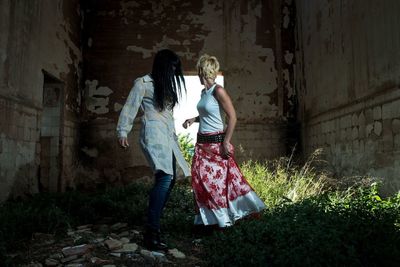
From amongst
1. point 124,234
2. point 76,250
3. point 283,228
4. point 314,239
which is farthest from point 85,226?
point 314,239

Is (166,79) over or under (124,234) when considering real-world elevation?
over

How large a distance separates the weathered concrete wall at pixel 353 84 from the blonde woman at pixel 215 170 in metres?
2.08

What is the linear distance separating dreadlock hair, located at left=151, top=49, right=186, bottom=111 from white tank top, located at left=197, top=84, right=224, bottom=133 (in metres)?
0.39

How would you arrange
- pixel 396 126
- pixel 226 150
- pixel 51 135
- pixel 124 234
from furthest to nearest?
1. pixel 51 135
2. pixel 396 126
3. pixel 124 234
4. pixel 226 150

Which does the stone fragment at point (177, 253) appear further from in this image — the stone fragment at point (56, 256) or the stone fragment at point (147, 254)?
the stone fragment at point (56, 256)

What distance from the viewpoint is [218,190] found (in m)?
3.31

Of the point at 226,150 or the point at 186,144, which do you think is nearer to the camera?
the point at 226,150

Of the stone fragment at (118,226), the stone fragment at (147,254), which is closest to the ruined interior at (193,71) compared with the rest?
the stone fragment at (118,226)

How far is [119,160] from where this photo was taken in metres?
7.82

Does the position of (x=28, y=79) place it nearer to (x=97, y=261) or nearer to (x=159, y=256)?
(x=97, y=261)

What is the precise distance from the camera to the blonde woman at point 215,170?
330 centimetres

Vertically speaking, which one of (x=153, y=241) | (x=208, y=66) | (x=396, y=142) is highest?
(x=208, y=66)

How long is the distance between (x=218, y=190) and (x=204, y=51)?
5394 mm

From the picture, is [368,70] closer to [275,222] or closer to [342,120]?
[342,120]
